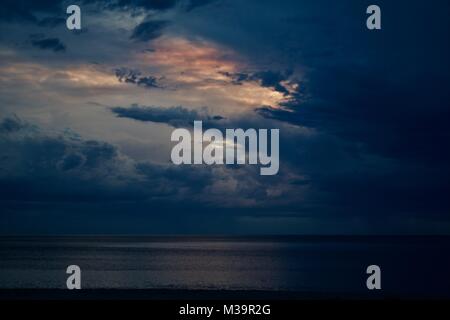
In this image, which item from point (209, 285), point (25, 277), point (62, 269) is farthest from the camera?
point (62, 269)

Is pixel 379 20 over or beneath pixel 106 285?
over
